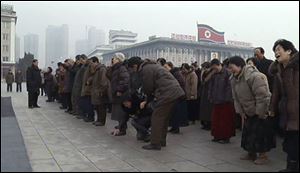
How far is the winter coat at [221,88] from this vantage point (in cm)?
677

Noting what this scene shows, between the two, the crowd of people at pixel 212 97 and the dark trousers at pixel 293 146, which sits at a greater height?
the crowd of people at pixel 212 97

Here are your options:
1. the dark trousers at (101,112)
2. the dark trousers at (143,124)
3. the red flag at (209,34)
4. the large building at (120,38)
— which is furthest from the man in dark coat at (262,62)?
the large building at (120,38)

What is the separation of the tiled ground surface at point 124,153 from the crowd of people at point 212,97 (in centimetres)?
27

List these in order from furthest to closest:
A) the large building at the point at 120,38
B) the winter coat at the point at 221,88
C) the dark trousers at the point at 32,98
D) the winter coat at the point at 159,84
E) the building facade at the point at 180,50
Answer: the large building at the point at 120,38 < the building facade at the point at 180,50 < the dark trousers at the point at 32,98 < the winter coat at the point at 221,88 < the winter coat at the point at 159,84

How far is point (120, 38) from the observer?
85.5m

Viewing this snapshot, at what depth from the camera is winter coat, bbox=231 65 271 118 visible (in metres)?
5.21

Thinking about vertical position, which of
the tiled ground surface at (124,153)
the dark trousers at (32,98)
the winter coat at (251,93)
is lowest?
the tiled ground surface at (124,153)

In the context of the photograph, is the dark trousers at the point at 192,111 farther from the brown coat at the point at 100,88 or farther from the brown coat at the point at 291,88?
the brown coat at the point at 291,88

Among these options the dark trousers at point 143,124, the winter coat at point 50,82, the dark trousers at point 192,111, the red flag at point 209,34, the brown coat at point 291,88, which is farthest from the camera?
the red flag at point 209,34

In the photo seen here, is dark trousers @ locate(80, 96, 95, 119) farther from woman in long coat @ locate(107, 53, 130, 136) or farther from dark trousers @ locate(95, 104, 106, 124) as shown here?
woman in long coat @ locate(107, 53, 130, 136)

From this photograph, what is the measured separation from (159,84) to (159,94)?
0.16 metres

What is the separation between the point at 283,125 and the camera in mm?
4770

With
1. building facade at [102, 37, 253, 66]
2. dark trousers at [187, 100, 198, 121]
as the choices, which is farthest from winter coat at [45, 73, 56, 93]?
building facade at [102, 37, 253, 66]

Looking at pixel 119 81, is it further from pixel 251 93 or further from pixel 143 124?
pixel 251 93
